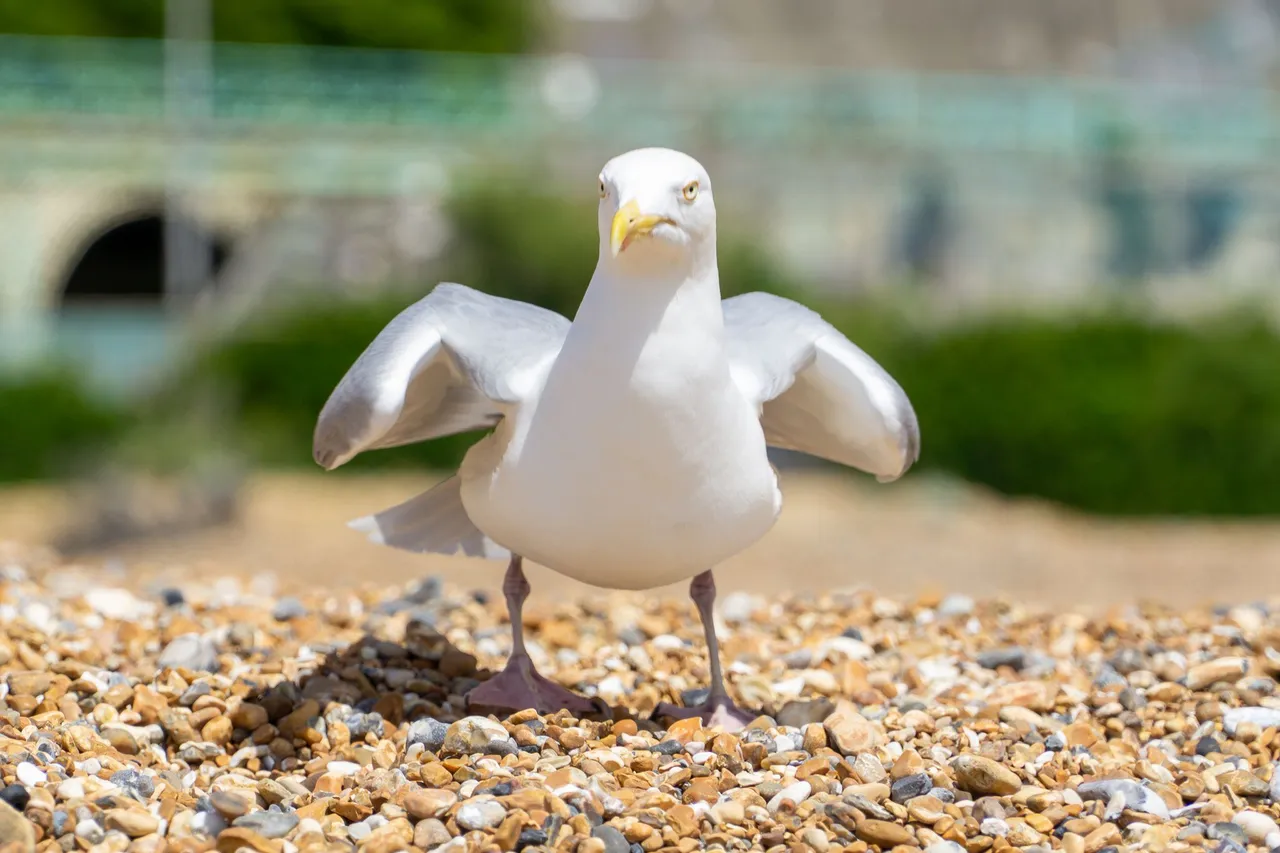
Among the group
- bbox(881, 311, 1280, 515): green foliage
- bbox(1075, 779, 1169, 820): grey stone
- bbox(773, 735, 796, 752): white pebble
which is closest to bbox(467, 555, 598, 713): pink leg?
bbox(773, 735, 796, 752): white pebble

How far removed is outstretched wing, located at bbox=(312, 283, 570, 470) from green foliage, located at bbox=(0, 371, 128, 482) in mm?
13183

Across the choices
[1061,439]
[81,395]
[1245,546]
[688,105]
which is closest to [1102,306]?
[1061,439]

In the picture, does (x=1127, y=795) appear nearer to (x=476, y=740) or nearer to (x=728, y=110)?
(x=476, y=740)

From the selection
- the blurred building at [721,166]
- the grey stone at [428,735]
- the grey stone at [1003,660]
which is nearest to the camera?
the grey stone at [428,735]

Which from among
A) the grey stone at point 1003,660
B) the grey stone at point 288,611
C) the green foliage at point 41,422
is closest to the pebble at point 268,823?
the grey stone at point 288,611

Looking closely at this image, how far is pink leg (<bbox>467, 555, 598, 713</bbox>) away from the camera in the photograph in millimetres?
4316

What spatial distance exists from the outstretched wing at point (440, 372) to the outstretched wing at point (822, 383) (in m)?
0.55

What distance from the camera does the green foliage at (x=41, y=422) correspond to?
651 inches

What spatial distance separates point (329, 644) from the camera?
16.8 feet

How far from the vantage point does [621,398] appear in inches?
146

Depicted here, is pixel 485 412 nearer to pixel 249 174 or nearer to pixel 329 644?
pixel 329 644

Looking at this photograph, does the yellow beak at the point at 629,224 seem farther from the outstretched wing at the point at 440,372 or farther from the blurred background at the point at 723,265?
the blurred background at the point at 723,265

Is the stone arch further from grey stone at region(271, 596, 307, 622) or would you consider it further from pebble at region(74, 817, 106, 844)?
pebble at region(74, 817, 106, 844)

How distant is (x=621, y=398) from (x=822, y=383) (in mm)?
898
